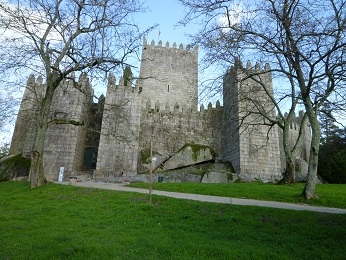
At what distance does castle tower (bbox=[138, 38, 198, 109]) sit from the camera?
1107 inches

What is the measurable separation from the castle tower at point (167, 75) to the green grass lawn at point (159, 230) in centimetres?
1938

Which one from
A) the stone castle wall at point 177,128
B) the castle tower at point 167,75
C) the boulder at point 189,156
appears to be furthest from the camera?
the castle tower at point 167,75

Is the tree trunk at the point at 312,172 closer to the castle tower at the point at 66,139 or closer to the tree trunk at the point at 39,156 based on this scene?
the tree trunk at the point at 39,156

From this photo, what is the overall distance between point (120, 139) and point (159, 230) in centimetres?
1219

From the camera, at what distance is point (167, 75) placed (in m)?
28.5

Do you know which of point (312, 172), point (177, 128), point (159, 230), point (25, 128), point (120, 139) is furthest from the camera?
point (177, 128)

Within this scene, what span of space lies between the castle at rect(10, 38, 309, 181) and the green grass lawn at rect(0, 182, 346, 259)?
6985mm

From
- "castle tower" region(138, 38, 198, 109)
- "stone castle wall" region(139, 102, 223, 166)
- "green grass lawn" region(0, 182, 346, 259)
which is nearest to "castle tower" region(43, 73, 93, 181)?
"stone castle wall" region(139, 102, 223, 166)

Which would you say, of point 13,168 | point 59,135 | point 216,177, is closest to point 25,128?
point 59,135

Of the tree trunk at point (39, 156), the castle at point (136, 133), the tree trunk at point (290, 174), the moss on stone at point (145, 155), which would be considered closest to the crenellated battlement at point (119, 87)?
the castle at point (136, 133)

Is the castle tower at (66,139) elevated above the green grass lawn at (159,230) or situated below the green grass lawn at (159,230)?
above

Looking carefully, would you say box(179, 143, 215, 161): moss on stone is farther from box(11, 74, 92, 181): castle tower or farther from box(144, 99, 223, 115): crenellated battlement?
box(11, 74, 92, 181): castle tower

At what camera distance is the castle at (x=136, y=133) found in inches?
677

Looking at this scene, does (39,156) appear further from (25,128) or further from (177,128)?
(177,128)
